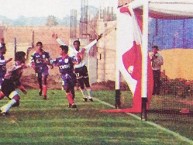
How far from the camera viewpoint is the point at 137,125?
1466cm

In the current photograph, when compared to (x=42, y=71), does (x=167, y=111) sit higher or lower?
lower

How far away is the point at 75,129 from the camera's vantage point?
44.9 feet

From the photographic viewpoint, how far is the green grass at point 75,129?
1187cm

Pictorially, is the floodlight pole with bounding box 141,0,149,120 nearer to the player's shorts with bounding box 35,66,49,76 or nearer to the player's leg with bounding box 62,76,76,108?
the player's leg with bounding box 62,76,76,108

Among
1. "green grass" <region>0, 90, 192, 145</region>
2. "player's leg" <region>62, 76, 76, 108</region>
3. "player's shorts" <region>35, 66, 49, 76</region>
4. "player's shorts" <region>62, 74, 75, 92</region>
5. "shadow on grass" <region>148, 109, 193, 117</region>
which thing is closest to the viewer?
"green grass" <region>0, 90, 192, 145</region>

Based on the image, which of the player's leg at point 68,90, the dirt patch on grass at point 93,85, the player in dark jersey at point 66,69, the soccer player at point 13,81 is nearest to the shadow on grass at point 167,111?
the player's leg at point 68,90

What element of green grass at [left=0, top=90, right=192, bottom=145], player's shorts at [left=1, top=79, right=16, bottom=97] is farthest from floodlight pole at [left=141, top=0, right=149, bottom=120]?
player's shorts at [left=1, top=79, right=16, bottom=97]

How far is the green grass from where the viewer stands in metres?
11.9

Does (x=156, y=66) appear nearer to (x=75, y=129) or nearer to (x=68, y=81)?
(x=68, y=81)

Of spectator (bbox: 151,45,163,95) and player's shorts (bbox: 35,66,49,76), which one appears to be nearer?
player's shorts (bbox: 35,66,49,76)

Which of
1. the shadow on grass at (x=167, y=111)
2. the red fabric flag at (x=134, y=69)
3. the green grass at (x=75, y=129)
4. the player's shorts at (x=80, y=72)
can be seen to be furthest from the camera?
the player's shorts at (x=80, y=72)

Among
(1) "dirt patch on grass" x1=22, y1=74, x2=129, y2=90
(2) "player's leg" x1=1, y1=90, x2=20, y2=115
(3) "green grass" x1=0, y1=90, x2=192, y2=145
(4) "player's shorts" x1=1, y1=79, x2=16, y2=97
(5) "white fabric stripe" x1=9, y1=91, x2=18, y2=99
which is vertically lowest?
(1) "dirt patch on grass" x1=22, y1=74, x2=129, y2=90

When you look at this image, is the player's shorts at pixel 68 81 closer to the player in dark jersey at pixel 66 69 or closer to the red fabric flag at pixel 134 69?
the player in dark jersey at pixel 66 69

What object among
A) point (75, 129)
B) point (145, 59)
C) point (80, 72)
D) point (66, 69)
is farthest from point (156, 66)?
point (75, 129)
